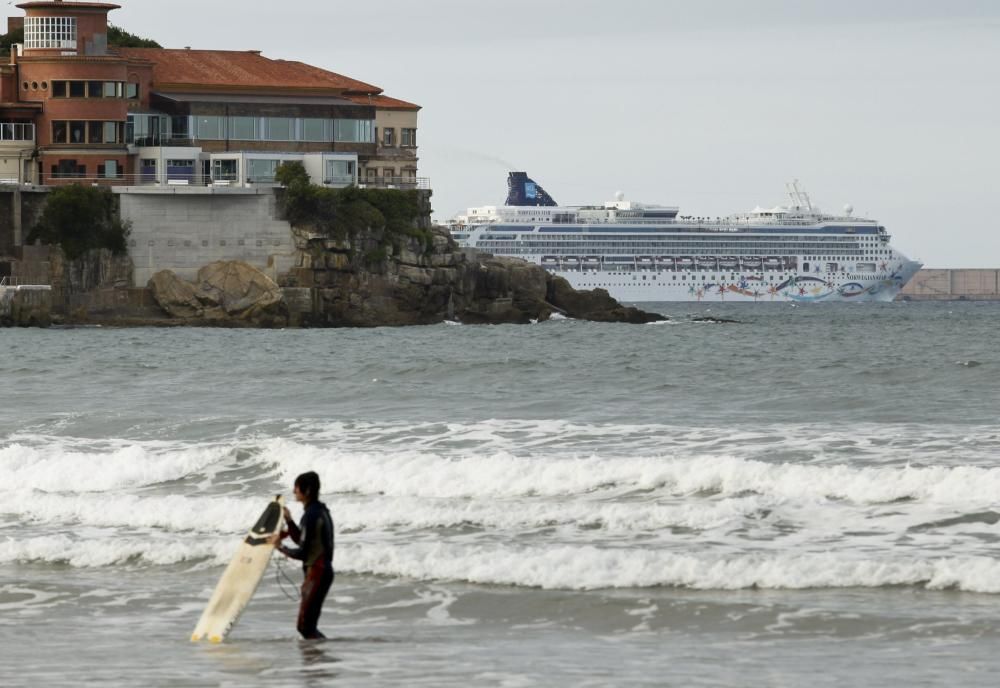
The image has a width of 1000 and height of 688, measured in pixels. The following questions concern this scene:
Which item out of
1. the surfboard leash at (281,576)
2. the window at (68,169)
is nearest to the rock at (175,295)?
the window at (68,169)

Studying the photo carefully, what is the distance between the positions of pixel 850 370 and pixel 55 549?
2313cm

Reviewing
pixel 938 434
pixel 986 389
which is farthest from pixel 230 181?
pixel 938 434

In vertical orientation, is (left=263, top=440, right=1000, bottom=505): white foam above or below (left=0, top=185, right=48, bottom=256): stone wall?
below

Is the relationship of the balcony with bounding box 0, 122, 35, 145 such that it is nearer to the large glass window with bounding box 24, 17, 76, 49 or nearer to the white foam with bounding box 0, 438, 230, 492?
the large glass window with bounding box 24, 17, 76, 49

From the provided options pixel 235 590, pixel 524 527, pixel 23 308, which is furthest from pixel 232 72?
pixel 235 590

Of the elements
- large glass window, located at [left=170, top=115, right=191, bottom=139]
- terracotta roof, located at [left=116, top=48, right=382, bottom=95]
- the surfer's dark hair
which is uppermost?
terracotta roof, located at [left=116, top=48, right=382, bottom=95]

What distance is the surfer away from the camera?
12555 millimetres

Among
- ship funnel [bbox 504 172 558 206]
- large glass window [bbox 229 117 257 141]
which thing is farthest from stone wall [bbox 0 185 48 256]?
ship funnel [bbox 504 172 558 206]

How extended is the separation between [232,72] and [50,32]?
825cm

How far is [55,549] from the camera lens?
17.5 m

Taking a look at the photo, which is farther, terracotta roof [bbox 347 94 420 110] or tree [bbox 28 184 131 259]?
terracotta roof [bbox 347 94 420 110]

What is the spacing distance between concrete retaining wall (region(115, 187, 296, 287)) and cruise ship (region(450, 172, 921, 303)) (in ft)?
251

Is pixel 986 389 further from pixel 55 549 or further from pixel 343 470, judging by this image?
pixel 55 549

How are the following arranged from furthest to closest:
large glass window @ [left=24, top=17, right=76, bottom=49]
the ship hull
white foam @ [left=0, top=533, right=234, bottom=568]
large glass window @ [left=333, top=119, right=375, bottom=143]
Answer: the ship hull, large glass window @ [left=333, top=119, right=375, bottom=143], large glass window @ [left=24, top=17, right=76, bottom=49], white foam @ [left=0, top=533, right=234, bottom=568]
